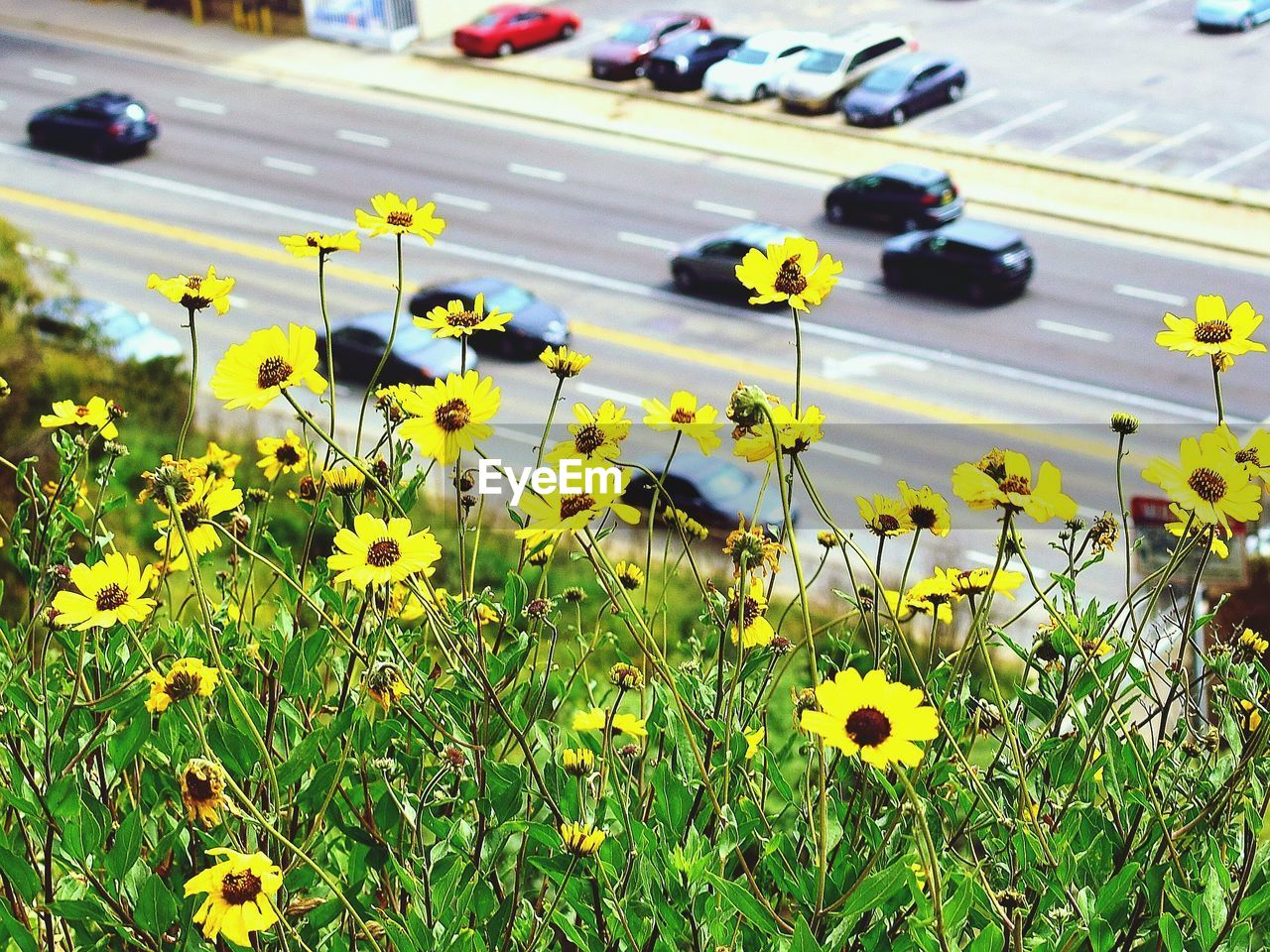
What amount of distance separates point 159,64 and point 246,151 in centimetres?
679

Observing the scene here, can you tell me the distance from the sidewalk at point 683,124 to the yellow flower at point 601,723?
25742 millimetres

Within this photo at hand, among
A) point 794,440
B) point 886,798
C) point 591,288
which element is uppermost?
point 794,440

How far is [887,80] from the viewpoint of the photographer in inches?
1299

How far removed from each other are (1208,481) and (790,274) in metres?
1.02

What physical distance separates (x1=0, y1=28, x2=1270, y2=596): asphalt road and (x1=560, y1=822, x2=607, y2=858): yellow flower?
15.5 meters

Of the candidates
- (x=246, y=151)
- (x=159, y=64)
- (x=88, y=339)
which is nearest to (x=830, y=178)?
(x=246, y=151)

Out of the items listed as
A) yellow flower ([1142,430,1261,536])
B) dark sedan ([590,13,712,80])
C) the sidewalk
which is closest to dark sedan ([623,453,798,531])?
the sidewalk

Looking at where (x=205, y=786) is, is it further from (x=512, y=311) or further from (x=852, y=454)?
(x=512, y=311)

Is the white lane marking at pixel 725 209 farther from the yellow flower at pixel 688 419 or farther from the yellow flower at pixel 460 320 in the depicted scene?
the yellow flower at pixel 688 419

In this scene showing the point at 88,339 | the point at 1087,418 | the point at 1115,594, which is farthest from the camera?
the point at 1087,418

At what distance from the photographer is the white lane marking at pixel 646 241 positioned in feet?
94.0

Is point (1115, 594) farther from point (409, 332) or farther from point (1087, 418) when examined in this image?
point (409, 332)

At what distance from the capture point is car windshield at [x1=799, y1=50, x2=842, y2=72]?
33.6m

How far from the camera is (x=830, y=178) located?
3070cm
